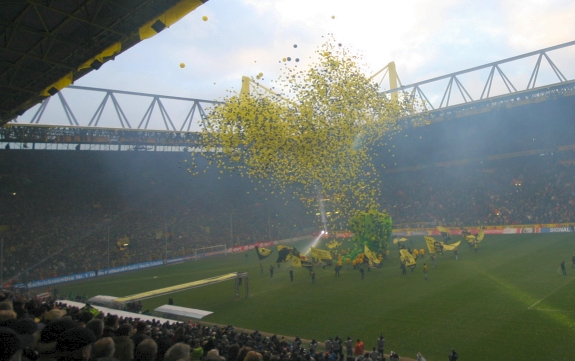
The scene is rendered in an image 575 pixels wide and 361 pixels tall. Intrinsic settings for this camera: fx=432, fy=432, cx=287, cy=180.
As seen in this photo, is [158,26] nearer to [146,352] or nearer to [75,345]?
[146,352]

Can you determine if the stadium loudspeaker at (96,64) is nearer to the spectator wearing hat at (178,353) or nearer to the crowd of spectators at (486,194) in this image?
the spectator wearing hat at (178,353)

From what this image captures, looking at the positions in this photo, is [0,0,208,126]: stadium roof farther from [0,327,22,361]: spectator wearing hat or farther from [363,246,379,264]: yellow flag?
[363,246,379,264]: yellow flag

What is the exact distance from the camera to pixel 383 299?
23609mm

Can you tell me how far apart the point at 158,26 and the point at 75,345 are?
833 centimetres

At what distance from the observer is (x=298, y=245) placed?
184ft

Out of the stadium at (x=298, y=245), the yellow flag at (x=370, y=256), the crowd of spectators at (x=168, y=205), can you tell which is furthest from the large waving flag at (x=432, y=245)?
the crowd of spectators at (x=168, y=205)

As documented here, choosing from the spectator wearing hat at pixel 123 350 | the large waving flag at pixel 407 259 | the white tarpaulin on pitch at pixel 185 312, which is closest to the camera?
the spectator wearing hat at pixel 123 350

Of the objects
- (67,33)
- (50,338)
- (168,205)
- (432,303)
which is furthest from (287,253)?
(168,205)

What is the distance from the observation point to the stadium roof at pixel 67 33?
10086mm

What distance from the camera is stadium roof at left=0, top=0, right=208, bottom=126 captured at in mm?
10086

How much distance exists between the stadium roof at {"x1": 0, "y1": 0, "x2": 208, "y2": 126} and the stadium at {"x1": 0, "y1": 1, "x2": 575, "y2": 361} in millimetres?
181

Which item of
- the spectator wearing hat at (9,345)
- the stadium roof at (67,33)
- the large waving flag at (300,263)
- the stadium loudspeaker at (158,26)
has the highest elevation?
the stadium roof at (67,33)

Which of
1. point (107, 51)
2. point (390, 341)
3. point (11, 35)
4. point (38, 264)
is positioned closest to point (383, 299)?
point (390, 341)

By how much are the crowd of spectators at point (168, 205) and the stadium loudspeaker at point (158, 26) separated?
1473 inches
